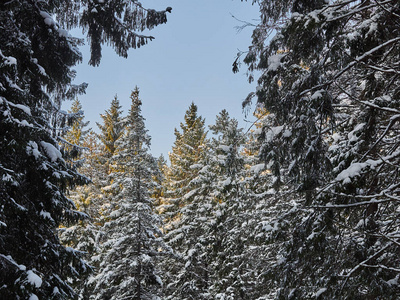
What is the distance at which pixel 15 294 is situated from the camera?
181 inches

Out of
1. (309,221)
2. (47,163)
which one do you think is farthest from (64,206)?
(309,221)

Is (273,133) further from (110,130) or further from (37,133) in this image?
(110,130)

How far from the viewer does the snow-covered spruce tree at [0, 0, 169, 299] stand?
4531 mm

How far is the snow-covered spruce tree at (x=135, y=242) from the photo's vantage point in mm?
12352

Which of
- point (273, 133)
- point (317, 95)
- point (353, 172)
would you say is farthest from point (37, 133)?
point (353, 172)

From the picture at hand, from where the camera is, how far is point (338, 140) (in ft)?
18.0

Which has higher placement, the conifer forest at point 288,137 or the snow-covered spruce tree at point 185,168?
the snow-covered spruce tree at point 185,168

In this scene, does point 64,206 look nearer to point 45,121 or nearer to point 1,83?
point 45,121

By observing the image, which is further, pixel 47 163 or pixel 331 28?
pixel 47 163

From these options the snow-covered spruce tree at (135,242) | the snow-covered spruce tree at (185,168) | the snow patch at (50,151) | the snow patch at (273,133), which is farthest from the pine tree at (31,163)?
the snow-covered spruce tree at (185,168)

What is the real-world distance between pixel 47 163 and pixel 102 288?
1008 centimetres

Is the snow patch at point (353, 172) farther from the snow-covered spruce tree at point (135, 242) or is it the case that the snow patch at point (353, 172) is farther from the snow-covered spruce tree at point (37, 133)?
the snow-covered spruce tree at point (135, 242)

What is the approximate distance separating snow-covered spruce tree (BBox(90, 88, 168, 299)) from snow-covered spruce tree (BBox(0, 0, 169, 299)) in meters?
6.40

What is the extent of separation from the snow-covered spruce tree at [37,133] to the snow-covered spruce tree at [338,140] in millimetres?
3433
